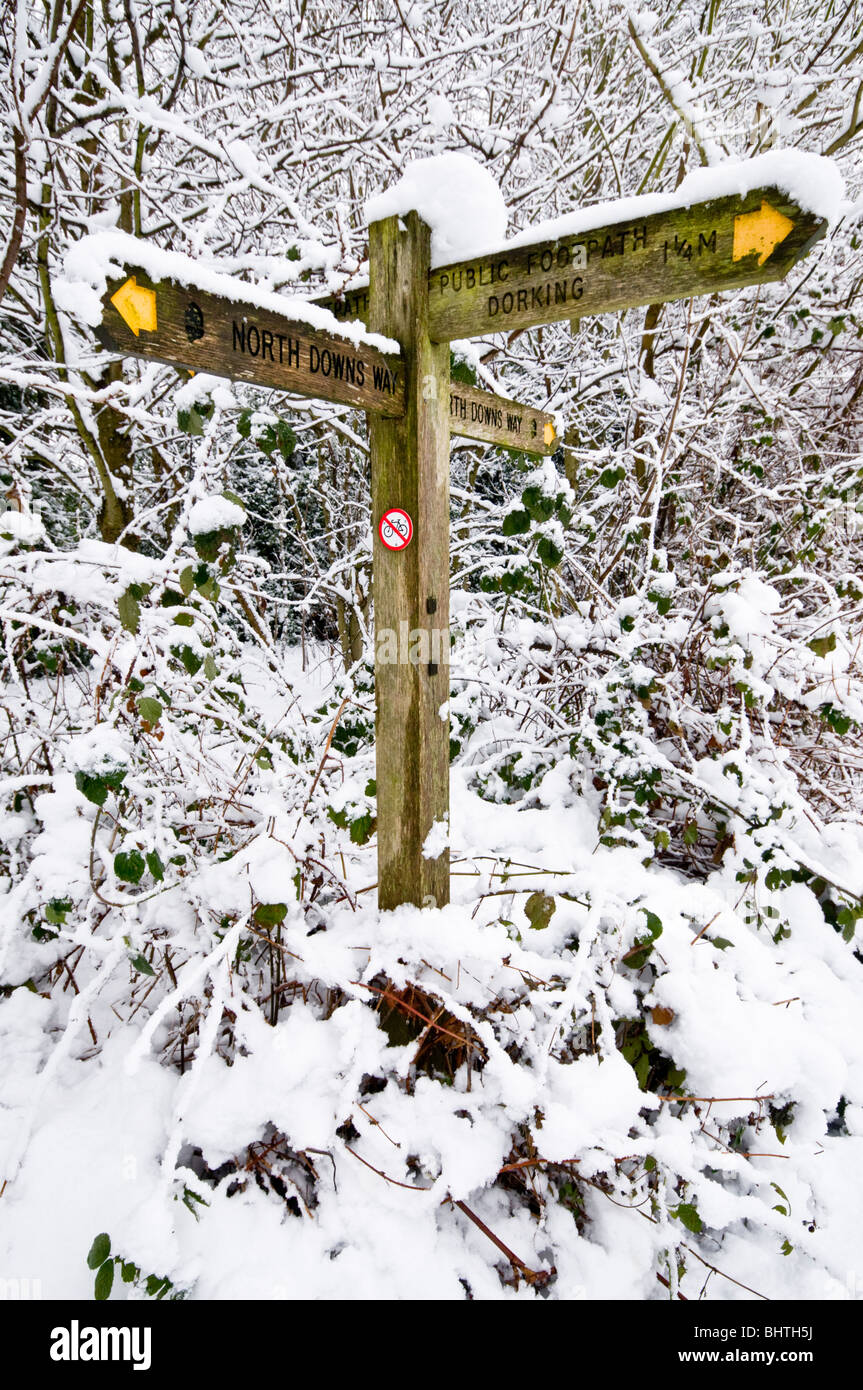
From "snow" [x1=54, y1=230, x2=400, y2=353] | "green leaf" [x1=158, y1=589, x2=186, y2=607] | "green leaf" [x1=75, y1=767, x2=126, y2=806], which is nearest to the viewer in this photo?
"snow" [x1=54, y1=230, x2=400, y2=353]

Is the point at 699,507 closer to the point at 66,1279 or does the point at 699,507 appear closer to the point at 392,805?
the point at 392,805

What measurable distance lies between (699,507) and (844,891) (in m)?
3.06

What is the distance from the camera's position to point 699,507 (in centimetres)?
474

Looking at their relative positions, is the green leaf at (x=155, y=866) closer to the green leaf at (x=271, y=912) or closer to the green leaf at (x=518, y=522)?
the green leaf at (x=271, y=912)

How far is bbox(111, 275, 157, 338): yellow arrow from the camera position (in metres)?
1.18

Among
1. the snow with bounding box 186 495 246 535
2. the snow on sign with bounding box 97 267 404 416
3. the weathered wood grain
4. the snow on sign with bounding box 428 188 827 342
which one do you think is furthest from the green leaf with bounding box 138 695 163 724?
the snow on sign with bounding box 428 188 827 342

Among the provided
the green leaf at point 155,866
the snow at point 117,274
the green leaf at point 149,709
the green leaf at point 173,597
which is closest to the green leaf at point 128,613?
the green leaf at point 149,709

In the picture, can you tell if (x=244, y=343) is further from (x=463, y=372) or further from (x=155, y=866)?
(x=155, y=866)

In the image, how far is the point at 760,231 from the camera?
125 centimetres

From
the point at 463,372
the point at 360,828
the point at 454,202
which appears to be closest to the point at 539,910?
the point at 360,828

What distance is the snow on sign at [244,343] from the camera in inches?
47.5

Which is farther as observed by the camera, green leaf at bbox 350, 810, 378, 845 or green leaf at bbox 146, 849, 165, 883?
green leaf at bbox 350, 810, 378, 845

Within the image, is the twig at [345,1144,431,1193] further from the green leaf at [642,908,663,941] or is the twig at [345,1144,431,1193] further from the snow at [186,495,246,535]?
the snow at [186,495,246,535]
